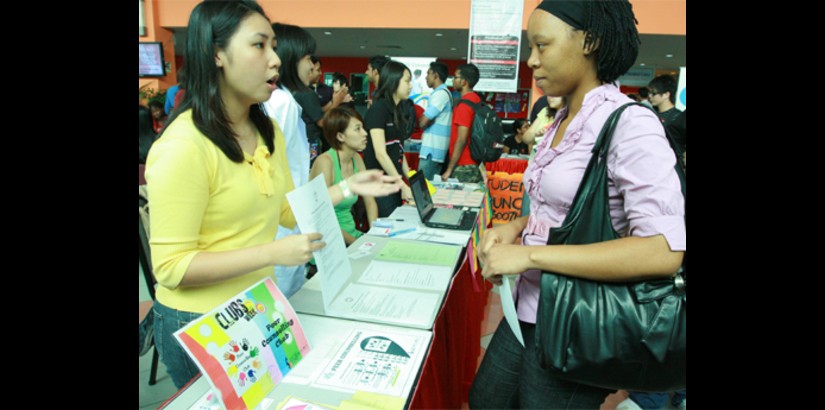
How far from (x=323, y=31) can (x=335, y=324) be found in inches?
401

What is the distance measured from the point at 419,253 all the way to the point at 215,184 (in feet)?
3.24

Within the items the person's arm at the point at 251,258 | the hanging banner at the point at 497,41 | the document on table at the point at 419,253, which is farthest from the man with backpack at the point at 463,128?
the person's arm at the point at 251,258

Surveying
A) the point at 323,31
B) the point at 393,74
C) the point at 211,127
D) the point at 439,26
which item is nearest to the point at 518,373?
the point at 211,127

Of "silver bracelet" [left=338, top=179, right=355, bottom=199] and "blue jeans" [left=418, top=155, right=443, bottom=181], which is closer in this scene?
"silver bracelet" [left=338, top=179, right=355, bottom=199]

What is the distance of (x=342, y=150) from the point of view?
2.75 meters

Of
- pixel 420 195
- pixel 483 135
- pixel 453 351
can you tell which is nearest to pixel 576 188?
pixel 453 351

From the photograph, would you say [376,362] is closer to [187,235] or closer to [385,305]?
[385,305]

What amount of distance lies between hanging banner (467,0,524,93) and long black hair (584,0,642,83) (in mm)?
3683

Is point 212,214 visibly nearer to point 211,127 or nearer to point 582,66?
point 211,127

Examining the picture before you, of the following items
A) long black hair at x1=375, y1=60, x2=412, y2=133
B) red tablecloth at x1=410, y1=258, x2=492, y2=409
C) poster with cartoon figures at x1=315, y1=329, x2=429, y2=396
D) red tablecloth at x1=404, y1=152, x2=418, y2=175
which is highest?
long black hair at x1=375, y1=60, x2=412, y2=133

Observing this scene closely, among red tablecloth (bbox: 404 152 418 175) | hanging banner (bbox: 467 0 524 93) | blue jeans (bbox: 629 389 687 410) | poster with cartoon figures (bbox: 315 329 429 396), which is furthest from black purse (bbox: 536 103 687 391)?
red tablecloth (bbox: 404 152 418 175)

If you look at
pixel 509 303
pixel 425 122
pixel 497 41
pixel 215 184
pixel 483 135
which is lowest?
pixel 509 303

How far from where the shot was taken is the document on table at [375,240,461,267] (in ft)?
5.85

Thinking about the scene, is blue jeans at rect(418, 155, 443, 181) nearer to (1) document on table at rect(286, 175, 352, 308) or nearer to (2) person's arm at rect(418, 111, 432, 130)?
(2) person's arm at rect(418, 111, 432, 130)
